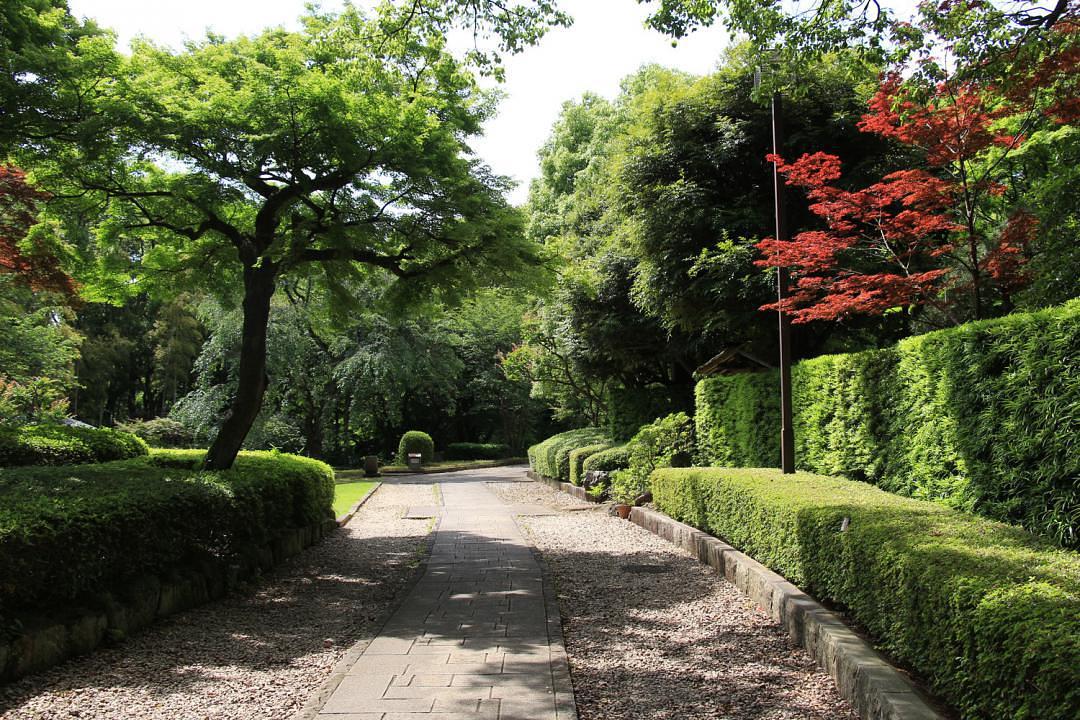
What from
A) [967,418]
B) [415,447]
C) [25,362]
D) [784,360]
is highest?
[25,362]

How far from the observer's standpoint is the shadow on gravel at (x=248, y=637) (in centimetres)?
452

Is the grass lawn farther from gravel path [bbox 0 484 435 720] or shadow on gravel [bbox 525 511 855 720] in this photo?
shadow on gravel [bbox 525 511 855 720]

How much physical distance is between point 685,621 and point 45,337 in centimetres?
2053

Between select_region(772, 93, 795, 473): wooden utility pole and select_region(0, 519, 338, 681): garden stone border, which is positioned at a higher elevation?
select_region(772, 93, 795, 473): wooden utility pole

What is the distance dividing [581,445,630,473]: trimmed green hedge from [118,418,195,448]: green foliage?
1808 cm

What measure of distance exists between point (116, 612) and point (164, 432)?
2578cm

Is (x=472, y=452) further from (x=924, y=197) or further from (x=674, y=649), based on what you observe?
(x=674, y=649)

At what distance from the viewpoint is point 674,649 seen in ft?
17.4

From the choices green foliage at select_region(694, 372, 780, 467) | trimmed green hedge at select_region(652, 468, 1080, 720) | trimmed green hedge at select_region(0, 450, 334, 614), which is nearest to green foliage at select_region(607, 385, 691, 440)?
green foliage at select_region(694, 372, 780, 467)

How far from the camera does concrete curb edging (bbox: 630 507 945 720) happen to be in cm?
352

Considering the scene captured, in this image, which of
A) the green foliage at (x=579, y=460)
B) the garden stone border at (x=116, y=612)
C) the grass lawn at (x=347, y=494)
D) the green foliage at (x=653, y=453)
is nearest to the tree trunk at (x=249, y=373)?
the garden stone border at (x=116, y=612)

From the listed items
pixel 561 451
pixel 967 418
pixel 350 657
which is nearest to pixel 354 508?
pixel 561 451

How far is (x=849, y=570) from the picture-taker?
16.3 ft

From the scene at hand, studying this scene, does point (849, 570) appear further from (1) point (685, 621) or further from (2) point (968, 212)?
(2) point (968, 212)
